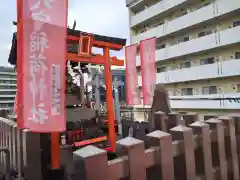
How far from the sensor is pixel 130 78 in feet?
23.7

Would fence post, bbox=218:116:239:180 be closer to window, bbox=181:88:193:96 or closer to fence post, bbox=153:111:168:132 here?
fence post, bbox=153:111:168:132

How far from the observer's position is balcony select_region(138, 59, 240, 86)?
13.7 metres

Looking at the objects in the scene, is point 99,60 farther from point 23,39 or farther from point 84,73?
point 23,39

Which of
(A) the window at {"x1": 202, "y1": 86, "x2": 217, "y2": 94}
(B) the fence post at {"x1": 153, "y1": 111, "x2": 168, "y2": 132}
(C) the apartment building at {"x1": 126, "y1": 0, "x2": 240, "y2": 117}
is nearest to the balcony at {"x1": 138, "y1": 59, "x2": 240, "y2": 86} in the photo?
(C) the apartment building at {"x1": 126, "y1": 0, "x2": 240, "y2": 117}

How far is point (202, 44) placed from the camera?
51.0 feet

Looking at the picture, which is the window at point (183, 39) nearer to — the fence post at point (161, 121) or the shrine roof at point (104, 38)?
the shrine roof at point (104, 38)

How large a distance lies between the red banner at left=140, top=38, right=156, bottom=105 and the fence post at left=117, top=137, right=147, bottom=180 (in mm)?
5512

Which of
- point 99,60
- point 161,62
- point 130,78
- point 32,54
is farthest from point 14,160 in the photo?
point 161,62

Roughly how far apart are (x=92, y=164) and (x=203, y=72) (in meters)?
16.1

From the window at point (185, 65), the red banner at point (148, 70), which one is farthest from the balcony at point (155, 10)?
the red banner at point (148, 70)

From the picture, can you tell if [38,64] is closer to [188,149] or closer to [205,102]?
[188,149]

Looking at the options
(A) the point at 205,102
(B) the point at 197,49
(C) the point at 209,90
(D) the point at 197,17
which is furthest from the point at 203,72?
(D) the point at 197,17

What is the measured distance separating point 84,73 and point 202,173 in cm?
478

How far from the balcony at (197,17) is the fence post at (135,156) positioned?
15.7 m
